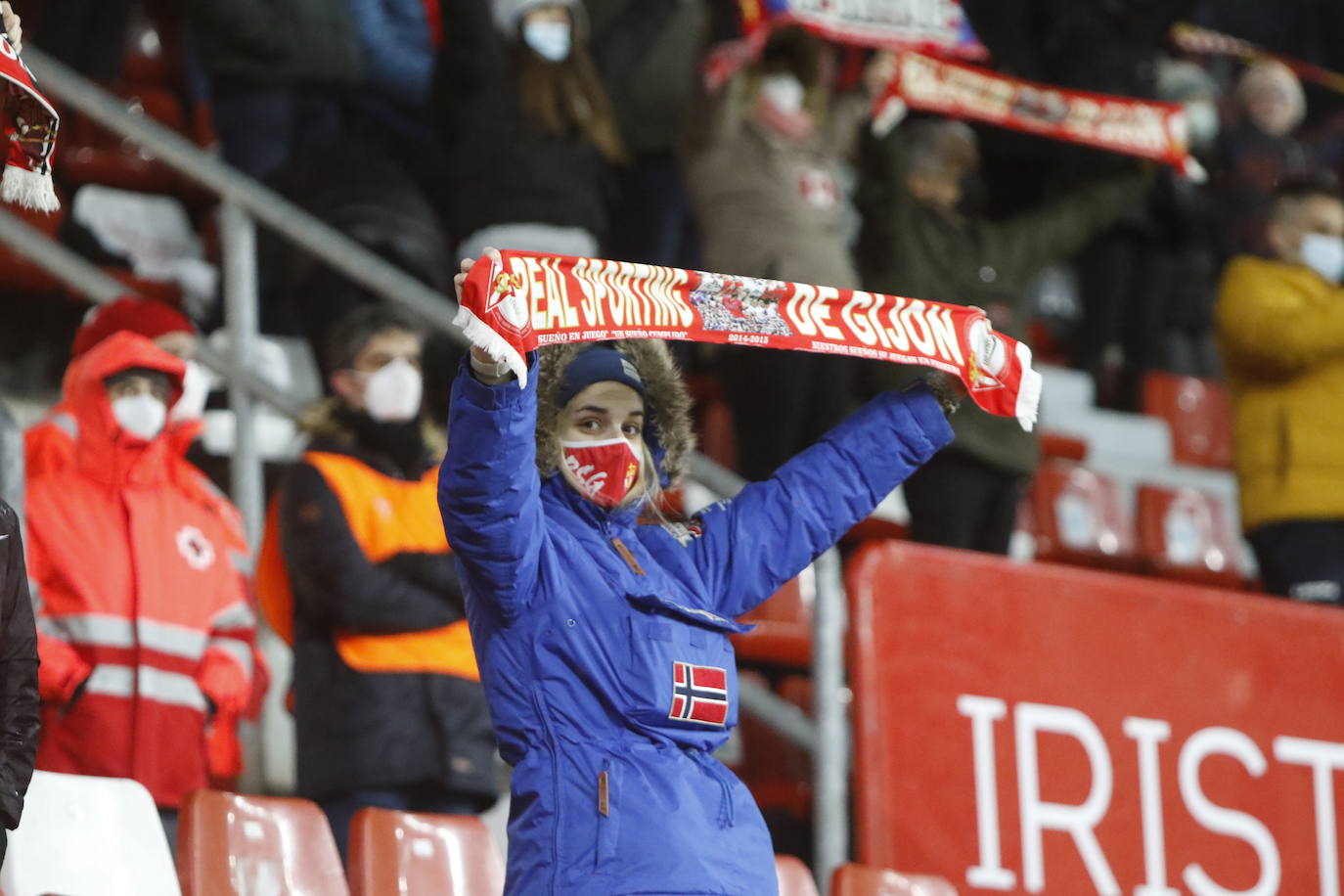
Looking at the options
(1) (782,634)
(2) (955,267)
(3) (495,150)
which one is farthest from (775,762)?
(3) (495,150)

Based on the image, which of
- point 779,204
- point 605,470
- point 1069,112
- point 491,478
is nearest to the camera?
point 491,478

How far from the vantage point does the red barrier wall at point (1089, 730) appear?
16.3ft

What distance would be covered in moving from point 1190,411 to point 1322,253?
6.78ft

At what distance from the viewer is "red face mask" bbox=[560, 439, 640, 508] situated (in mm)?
3357

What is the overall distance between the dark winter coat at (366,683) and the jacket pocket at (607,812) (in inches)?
52.1

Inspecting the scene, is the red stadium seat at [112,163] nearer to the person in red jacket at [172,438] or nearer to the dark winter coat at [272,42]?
the dark winter coat at [272,42]

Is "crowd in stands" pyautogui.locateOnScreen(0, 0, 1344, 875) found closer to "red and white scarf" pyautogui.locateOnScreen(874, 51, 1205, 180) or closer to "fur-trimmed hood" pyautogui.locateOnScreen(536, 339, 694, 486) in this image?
"red and white scarf" pyautogui.locateOnScreen(874, 51, 1205, 180)

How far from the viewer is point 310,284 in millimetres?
5848

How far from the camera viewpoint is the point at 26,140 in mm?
3207

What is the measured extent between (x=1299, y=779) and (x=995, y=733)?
95 cm

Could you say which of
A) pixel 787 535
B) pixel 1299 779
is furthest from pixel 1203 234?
pixel 787 535

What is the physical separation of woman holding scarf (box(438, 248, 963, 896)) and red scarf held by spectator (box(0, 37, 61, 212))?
0.64m

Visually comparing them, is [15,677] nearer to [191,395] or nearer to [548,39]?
[191,395]

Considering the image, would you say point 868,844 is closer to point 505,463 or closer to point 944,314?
point 944,314
